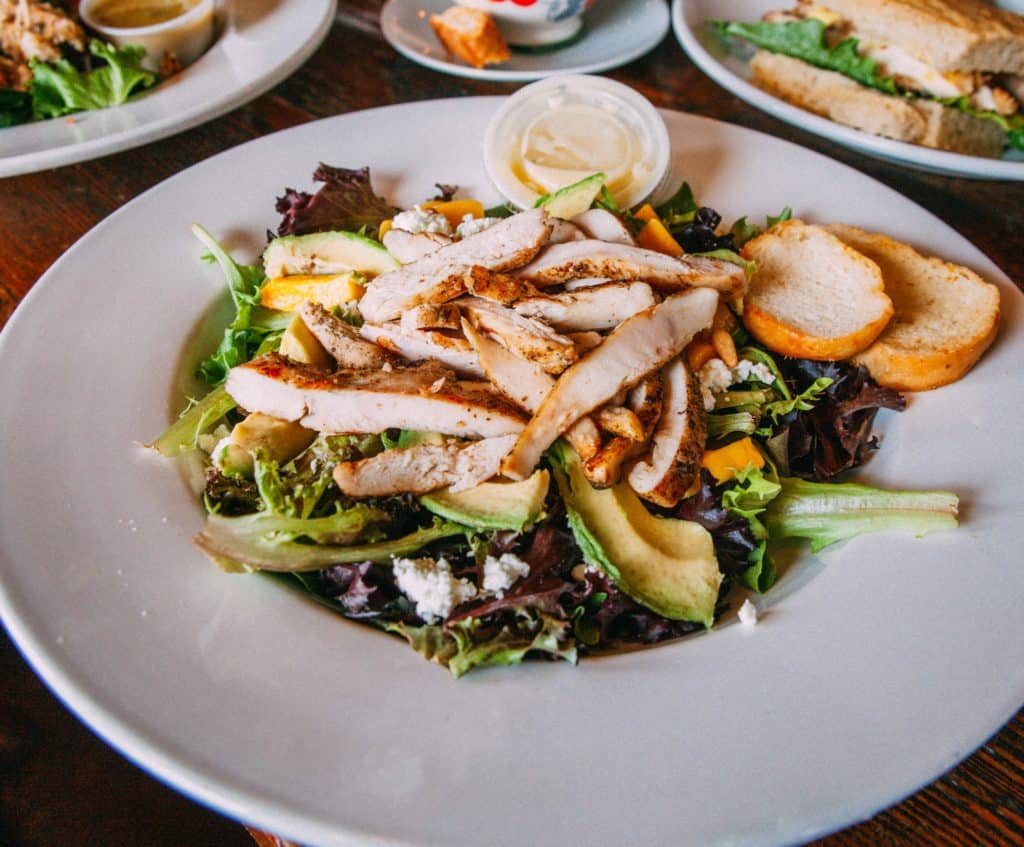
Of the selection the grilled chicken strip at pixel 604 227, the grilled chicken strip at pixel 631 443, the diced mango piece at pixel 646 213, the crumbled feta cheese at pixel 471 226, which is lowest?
the grilled chicken strip at pixel 631 443

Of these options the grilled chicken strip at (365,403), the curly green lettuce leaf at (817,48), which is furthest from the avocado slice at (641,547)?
the curly green lettuce leaf at (817,48)

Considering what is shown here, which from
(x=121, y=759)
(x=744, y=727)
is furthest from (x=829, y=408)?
(x=121, y=759)

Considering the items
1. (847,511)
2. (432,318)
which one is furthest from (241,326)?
(847,511)

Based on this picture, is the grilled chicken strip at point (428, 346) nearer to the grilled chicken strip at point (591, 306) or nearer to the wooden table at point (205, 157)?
the grilled chicken strip at point (591, 306)

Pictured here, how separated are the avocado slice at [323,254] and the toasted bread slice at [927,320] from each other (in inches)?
57.6

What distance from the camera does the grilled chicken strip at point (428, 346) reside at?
7.47ft

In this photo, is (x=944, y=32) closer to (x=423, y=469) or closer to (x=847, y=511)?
(x=847, y=511)

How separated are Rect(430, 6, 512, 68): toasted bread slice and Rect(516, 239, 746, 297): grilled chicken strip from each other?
194cm

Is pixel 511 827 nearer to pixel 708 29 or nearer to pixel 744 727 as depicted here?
pixel 744 727

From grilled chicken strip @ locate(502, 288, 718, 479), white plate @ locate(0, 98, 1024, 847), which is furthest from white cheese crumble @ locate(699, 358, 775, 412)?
white plate @ locate(0, 98, 1024, 847)

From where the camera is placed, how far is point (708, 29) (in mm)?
4270

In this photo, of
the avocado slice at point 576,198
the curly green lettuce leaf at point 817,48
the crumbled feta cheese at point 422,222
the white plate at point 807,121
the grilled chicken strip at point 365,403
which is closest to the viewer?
the grilled chicken strip at point 365,403

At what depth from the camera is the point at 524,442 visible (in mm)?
2029

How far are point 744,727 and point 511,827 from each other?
0.49 m
